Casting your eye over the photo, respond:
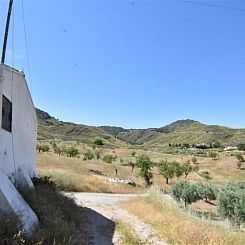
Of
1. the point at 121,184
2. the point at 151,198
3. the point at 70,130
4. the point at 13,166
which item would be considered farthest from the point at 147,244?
the point at 70,130

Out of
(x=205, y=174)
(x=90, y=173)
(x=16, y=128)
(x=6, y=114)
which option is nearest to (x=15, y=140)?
(x=16, y=128)

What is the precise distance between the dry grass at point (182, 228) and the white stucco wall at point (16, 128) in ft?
15.6

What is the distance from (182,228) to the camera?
32.7 feet

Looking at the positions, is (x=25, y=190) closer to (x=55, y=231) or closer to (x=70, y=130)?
(x=55, y=231)

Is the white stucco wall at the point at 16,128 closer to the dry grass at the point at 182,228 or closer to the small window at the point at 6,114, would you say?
the small window at the point at 6,114

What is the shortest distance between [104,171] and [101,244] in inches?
1549

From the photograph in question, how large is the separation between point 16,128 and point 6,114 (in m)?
Result: 1.66

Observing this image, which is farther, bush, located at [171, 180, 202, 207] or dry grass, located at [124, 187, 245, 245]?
bush, located at [171, 180, 202, 207]

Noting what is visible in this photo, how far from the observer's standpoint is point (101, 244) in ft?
30.6

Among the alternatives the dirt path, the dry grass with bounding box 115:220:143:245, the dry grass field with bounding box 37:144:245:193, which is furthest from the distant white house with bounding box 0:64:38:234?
the dry grass field with bounding box 37:144:245:193

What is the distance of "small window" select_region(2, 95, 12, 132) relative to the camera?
11383mm

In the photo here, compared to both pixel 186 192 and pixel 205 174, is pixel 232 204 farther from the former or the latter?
pixel 205 174

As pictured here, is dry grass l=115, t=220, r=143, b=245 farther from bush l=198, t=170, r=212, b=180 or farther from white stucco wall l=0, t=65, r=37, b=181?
bush l=198, t=170, r=212, b=180

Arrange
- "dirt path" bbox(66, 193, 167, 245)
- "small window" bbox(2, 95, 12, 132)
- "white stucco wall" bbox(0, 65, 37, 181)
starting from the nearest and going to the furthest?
"dirt path" bbox(66, 193, 167, 245)
"white stucco wall" bbox(0, 65, 37, 181)
"small window" bbox(2, 95, 12, 132)
